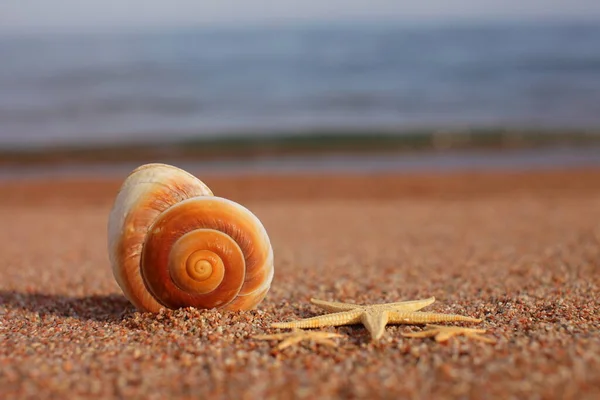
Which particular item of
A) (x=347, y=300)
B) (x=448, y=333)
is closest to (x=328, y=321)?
(x=448, y=333)

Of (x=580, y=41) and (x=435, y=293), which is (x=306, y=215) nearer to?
(x=435, y=293)

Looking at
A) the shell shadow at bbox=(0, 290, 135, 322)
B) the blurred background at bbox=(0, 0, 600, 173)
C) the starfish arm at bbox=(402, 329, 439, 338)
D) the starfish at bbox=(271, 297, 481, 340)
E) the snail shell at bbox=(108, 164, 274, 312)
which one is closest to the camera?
the starfish arm at bbox=(402, 329, 439, 338)

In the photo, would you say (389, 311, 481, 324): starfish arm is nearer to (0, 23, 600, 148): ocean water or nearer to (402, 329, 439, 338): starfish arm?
(402, 329, 439, 338): starfish arm

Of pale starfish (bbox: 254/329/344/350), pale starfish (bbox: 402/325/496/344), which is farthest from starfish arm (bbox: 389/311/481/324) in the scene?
pale starfish (bbox: 254/329/344/350)

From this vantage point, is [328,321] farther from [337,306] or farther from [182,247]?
[182,247]

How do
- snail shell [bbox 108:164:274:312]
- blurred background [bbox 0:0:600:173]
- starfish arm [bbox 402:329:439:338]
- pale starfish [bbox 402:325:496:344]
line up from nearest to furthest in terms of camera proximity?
pale starfish [bbox 402:325:496:344]
starfish arm [bbox 402:329:439:338]
snail shell [bbox 108:164:274:312]
blurred background [bbox 0:0:600:173]

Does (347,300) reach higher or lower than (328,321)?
lower
